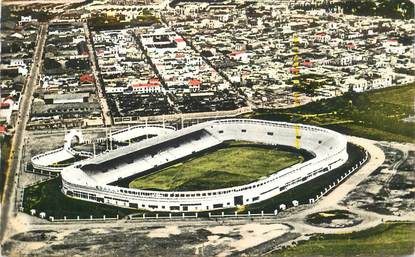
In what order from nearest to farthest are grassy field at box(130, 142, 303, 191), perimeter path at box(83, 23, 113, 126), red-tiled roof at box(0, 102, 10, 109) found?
grassy field at box(130, 142, 303, 191) → red-tiled roof at box(0, 102, 10, 109) → perimeter path at box(83, 23, 113, 126)

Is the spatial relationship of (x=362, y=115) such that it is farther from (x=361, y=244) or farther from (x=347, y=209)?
(x=361, y=244)

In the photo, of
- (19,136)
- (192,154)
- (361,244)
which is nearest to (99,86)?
(19,136)

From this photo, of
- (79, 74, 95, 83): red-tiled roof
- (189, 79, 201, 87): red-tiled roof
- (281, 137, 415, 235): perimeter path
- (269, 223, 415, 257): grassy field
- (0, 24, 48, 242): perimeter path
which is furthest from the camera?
(189, 79, 201, 87): red-tiled roof

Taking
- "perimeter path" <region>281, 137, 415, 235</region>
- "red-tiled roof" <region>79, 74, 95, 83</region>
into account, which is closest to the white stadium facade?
"perimeter path" <region>281, 137, 415, 235</region>

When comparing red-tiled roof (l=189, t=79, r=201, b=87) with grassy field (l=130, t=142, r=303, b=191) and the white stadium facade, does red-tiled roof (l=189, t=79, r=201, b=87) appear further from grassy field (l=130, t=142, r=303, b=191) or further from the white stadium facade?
grassy field (l=130, t=142, r=303, b=191)

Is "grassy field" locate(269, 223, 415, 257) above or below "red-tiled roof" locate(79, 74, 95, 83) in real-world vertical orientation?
below

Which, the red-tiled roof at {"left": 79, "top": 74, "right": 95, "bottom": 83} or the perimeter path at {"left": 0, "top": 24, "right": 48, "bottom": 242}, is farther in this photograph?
the red-tiled roof at {"left": 79, "top": 74, "right": 95, "bottom": 83}
